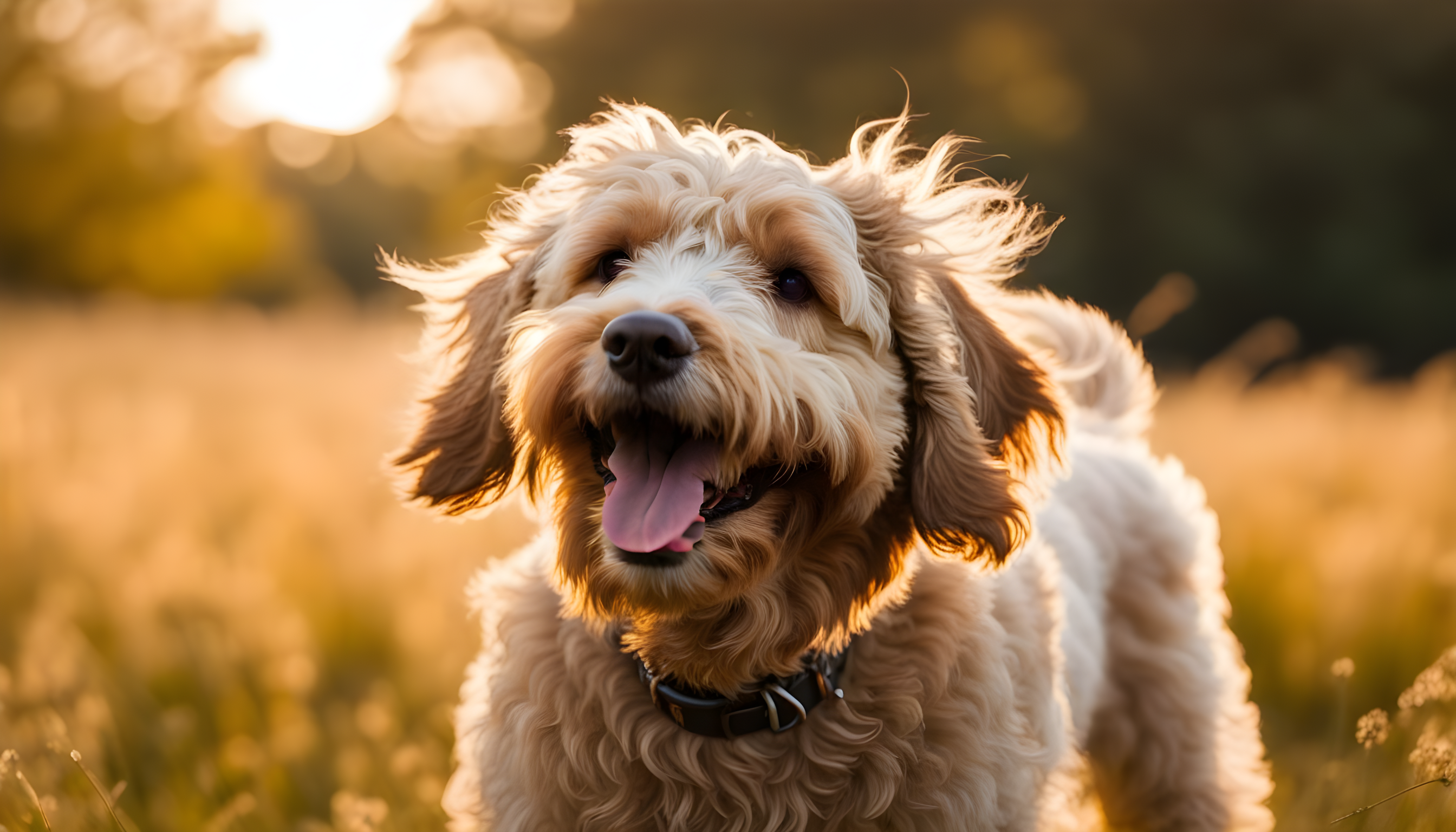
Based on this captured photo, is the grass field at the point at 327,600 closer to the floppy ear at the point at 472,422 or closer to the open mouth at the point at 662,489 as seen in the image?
the floppy ear at the point at 472,422

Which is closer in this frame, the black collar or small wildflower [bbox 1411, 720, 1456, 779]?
small wildflower [bbox 1411, 720, 1456, 779]

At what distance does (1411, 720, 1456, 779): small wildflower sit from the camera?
7.55 ft

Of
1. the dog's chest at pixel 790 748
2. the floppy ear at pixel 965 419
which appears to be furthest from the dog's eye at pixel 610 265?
the dog's chest at pixel 790 748

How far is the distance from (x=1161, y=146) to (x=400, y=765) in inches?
727

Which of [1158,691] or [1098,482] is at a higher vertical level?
[1098,482]

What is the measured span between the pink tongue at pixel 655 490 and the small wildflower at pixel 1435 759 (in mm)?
1631

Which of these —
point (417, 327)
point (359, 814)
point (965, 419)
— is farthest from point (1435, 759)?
point (417, 327)

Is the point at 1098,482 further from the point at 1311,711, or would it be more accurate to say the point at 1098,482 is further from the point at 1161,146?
the point at 1161,146

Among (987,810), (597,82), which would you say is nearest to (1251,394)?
(987,810)

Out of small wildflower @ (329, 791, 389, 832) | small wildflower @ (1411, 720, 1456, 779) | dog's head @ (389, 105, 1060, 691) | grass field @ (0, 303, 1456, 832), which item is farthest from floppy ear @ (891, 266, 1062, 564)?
small wildflower @ (329, 791, 389, 832)

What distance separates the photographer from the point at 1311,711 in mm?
4910

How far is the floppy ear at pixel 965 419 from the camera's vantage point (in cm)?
252

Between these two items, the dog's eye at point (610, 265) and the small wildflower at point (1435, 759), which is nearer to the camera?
the small wildflower at point (1435, 759)

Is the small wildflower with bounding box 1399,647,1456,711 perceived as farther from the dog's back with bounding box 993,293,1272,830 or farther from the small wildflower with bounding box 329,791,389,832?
the small wildflower with bounding box 329,791,389,832
